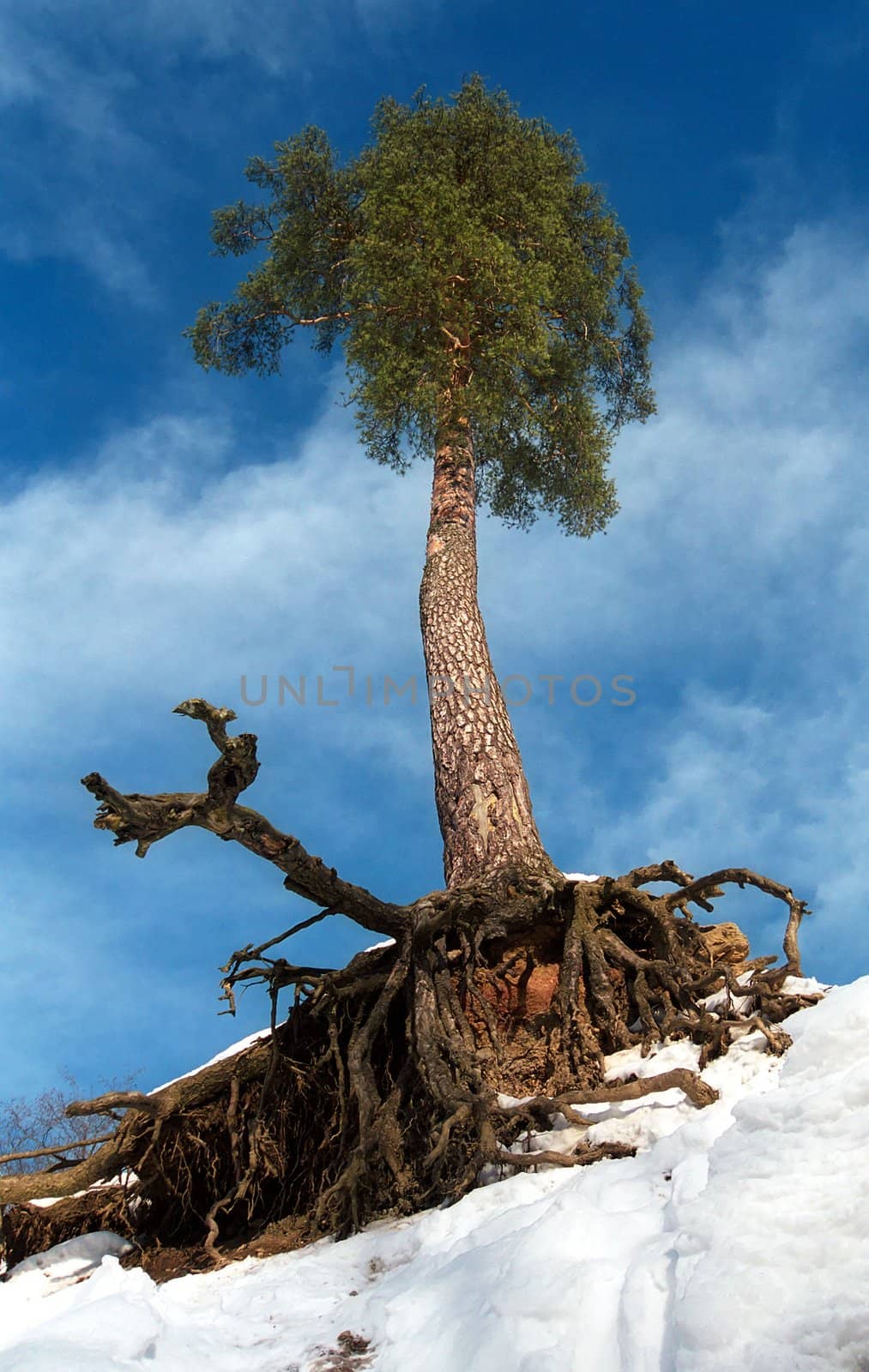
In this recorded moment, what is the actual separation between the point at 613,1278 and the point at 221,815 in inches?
116

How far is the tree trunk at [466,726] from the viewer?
645cm

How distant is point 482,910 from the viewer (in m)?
5.54

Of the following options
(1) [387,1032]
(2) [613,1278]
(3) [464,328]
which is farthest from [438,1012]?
(3) [464,328]

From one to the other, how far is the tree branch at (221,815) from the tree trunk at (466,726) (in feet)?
4.93

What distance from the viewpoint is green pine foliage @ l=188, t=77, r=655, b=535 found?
9914mm

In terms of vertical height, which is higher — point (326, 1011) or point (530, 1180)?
point (326, 1011)

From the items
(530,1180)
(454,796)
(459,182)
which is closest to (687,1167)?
(530,1180)

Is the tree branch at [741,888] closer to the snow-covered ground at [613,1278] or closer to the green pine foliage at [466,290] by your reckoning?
the snow-covered ground at [613,1278]

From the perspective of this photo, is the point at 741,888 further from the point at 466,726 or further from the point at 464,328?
the point at 464,328

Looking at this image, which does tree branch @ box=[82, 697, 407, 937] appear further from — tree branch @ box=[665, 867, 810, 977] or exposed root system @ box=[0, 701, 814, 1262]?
tree branch @ box=[665, 867, 810, 977]

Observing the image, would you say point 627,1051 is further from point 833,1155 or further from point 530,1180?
point 833,1155

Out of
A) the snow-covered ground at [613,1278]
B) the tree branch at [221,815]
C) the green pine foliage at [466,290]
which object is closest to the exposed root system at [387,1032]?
the tree branch at [221,815]

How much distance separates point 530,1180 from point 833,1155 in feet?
5.92

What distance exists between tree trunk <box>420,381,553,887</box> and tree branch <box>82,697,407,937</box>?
1.50 meters
